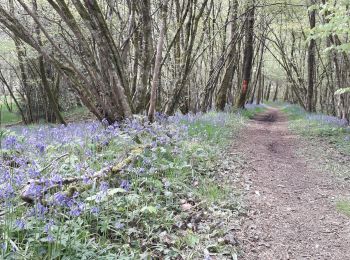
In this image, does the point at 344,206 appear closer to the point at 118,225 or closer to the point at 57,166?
the point at 118,225

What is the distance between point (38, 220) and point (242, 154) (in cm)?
524

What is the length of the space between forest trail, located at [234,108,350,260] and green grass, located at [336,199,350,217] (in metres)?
0.07

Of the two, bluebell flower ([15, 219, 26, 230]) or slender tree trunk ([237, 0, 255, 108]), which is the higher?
slender tree trunk ([237, 0, 255, 108])

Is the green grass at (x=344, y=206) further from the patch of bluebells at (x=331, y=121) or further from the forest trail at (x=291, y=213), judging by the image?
the patch of bluebells at (x=331, y=121)

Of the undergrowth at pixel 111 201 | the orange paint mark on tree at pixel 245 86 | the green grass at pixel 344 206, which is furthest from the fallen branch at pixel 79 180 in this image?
the orange paint mark on tree at pixel 245 86

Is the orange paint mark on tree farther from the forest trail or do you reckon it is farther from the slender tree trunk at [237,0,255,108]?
the forest trail

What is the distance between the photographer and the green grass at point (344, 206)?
14.7ft

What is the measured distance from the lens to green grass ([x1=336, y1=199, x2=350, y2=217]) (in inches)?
176

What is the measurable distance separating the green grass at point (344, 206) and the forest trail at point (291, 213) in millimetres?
67

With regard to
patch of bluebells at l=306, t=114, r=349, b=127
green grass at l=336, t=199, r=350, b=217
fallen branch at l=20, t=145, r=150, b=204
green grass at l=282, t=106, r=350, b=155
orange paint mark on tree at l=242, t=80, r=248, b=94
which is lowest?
green grass at l=336, t=199, r=350, b=217

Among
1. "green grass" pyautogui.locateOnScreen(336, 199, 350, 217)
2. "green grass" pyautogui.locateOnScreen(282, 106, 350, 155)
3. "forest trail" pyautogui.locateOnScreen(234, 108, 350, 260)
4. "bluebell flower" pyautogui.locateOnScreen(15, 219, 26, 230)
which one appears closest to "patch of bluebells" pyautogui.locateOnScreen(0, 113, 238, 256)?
"bluebell flower" pyautogui.locateOnScreen(15, 219, 26, 230)

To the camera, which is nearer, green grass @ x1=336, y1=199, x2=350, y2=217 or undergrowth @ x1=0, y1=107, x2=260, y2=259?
undergrowth @ x1=0, y1=107, x2=260, y2=259

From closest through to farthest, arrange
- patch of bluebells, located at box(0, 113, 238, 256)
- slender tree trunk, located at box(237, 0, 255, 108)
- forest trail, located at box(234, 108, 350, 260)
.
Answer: patch of bluebells, located at box(0, 113, 238, 256) → forest trail, located at box(234, 108, 350, 260) → slender tree trunk, located at box(237, 0, 255, 108)

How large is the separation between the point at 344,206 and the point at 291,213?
34.5 inches
